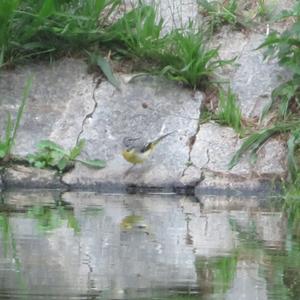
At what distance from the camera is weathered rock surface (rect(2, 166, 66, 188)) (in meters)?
7.61

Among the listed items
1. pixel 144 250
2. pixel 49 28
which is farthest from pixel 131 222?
pixel 49 28

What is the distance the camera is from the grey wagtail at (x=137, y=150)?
7.66m

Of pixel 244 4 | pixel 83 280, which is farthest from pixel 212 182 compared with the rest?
pixel 83 280

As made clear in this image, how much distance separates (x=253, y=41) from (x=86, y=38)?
1.40 metres

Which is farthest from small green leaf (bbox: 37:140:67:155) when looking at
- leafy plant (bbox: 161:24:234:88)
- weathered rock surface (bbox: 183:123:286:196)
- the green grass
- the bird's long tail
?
leafy plant (bbox: 161:24:234:88)

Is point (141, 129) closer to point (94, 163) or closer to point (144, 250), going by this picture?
point (94, 163)

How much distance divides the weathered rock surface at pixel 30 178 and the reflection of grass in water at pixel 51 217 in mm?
1139

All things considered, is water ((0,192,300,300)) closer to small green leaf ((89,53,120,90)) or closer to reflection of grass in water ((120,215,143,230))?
reflection of grass in water ((120,215,143,230))

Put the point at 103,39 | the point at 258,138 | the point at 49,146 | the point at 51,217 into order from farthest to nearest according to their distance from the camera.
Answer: the point at 103,39
the point at 258,138
the point at 49,146
the point at 51,217

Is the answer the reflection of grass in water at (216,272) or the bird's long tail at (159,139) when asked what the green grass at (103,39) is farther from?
the reflection of grass in water at (216,272)

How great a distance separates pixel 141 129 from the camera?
804 centimetres

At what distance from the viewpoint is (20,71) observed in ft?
27.5

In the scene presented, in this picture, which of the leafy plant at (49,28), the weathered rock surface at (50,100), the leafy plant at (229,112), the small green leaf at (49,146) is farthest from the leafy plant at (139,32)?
the small green leaf at (49,146)

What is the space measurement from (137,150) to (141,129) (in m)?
0.38
